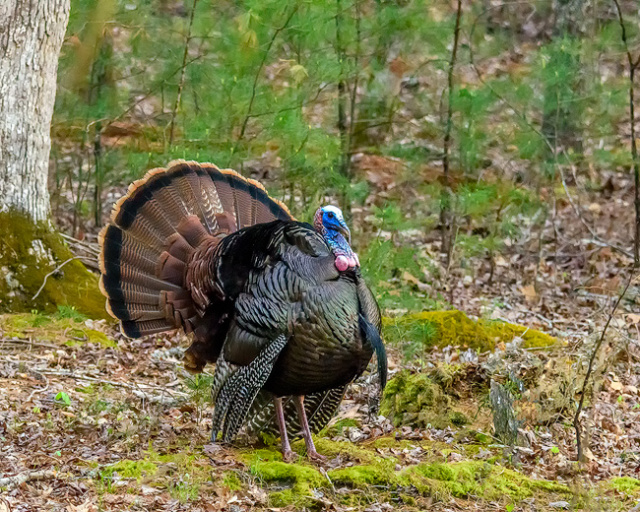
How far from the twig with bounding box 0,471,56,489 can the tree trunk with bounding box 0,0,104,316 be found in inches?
129

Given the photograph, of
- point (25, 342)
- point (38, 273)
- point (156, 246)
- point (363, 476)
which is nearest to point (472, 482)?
point (363, 476)

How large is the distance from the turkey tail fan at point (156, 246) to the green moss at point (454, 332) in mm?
2217

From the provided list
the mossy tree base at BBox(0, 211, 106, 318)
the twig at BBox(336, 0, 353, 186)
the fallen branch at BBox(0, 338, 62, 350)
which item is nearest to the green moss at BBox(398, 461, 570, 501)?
the fallen branch at BBox(0, 338, 62, 350)

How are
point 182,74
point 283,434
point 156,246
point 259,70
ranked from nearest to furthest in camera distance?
point 283,434 → point 156,246 → point 259,70 → point 182,74

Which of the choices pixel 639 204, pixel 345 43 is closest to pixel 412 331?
pixel 639 204

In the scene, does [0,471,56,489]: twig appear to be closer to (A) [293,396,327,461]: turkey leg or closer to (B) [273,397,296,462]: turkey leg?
(B) [273,397,296,462]: turkey leg

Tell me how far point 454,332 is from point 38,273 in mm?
3821

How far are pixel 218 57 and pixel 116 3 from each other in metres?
1.28

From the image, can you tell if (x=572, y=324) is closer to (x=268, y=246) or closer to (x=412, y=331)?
(x=412, y=331)

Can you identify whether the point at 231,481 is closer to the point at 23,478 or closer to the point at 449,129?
the point at 23,478

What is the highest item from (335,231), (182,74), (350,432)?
(182,74)

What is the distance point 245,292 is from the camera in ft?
18.8

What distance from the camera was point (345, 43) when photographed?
971cm

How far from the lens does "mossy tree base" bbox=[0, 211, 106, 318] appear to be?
26.5 feet
